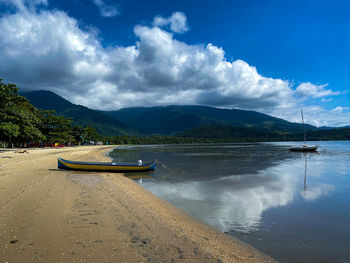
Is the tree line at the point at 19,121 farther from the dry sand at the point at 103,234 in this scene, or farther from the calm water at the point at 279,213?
the calm water at the point at 279,213

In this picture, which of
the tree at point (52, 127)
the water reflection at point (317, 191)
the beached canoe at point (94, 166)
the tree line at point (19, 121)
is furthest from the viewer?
the tree at point (52, 127)

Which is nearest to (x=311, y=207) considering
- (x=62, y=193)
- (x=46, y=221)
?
(x=46, y=221)

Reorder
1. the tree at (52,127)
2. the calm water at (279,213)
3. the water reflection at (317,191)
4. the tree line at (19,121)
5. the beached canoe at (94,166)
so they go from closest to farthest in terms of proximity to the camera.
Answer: the calm water at (279,213) → the water reflection at (317,191) → the beached canoe at (94,166) → the tree line at (19,121) → the tree at (52,127)

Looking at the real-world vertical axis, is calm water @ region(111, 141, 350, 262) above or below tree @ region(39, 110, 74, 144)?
below

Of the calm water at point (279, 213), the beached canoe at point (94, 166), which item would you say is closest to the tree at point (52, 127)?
the beached canoe at point (94, 166)

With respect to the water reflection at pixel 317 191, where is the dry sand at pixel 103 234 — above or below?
above

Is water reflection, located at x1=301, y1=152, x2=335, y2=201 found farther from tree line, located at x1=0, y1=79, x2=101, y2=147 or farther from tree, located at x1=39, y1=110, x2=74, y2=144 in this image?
tree, located at x1=39, y1=110, x2=74, y2=144

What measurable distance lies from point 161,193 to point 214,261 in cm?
996

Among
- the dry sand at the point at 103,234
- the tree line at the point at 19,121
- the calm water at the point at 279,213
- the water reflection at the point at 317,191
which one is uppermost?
the tree line at the point at 19,121

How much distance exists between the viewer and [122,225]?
A: 7.73 meters

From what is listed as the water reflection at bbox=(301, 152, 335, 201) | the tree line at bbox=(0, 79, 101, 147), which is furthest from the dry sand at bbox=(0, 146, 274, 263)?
the tree line at bbox=(0, 79, 101, 147)

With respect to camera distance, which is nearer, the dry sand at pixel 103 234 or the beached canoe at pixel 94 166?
the dry sand at pixel 103 234

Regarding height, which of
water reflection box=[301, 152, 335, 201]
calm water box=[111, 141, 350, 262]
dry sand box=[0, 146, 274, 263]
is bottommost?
water reflection box=[301, 152, 335, 201]

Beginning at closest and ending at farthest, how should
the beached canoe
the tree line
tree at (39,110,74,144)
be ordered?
the beached canoe < the tree line < tree at (39,110,74,144)
